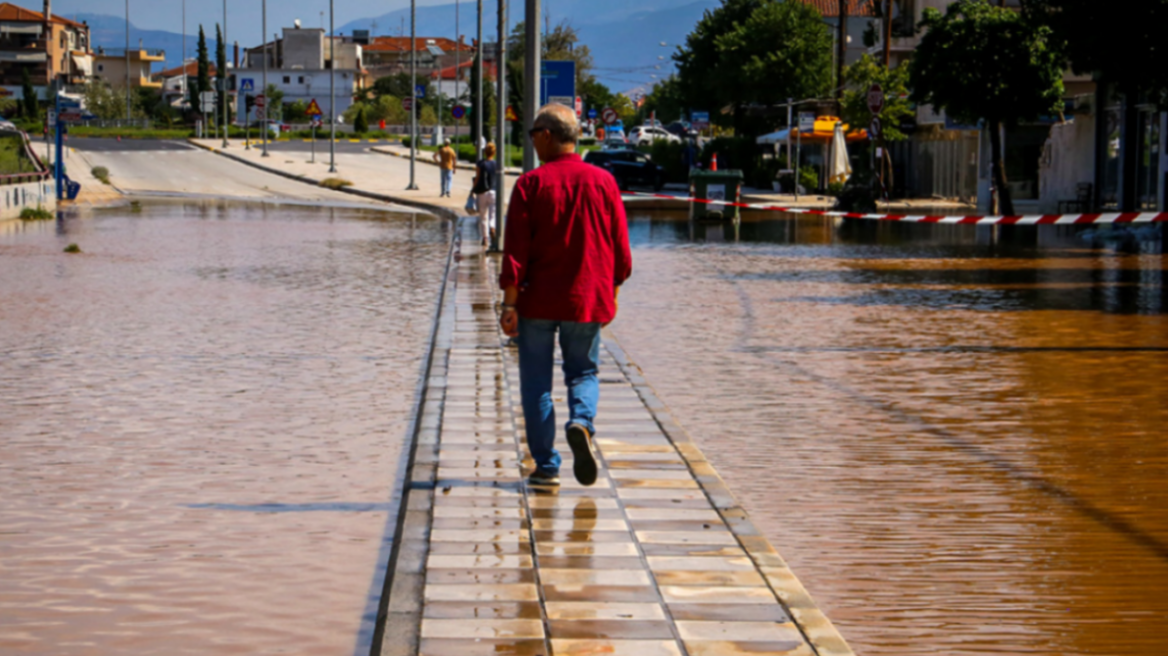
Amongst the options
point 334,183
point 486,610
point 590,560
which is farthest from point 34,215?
point 486,610

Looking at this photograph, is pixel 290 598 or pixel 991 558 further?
pixel 991 558

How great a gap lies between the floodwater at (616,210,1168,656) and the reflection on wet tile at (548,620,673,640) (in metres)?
0.66

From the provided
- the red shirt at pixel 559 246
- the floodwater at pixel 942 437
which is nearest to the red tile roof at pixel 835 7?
the floodwater at pixel 942 437

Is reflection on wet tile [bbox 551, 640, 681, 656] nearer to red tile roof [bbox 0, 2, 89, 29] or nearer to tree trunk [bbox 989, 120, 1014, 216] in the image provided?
tree trunk [bbox 989, 120, 1014, 216]

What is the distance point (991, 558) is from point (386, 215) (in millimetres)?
29929

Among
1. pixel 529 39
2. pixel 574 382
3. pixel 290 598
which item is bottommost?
pixel 290 598

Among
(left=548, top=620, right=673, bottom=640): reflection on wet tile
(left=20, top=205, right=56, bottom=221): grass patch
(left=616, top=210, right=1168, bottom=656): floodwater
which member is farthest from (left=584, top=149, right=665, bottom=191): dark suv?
(left=548, top=620, right=673, bottom=640): reflection on wet tile

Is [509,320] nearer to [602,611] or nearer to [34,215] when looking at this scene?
[602,611]

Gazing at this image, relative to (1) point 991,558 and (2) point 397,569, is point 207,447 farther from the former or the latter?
(1) point 991,558

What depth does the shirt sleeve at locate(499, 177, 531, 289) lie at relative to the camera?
6.46m

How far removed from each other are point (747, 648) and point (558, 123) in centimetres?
297

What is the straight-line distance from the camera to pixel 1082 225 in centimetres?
3162

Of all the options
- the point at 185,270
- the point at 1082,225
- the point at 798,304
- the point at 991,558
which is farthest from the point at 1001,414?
the point at 1082,225

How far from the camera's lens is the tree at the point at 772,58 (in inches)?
2623
